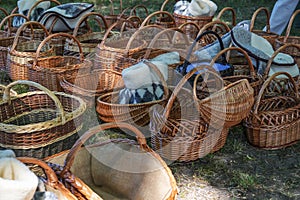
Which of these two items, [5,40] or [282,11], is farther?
[282,11]

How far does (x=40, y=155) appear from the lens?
6.56ft

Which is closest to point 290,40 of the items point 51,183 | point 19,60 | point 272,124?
point 272,124

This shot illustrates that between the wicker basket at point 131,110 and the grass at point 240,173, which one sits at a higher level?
the wicker basket at point 131,110

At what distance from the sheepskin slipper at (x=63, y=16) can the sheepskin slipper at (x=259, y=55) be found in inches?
50.7

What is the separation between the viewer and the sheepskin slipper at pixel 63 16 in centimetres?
342

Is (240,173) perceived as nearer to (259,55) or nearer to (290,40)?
(259,55)

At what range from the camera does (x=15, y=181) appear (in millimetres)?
1275

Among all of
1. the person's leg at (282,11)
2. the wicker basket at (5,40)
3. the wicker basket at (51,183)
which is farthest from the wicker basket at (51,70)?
the person's leg at (282,11)

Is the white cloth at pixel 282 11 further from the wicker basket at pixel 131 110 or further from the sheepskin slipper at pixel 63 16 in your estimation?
the wicker basket at pixel 131 110

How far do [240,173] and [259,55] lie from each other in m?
0.91

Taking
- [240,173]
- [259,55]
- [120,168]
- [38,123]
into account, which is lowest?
[240,173]

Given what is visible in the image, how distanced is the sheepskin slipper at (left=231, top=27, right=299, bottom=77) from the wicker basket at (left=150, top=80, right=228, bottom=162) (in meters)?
0.70

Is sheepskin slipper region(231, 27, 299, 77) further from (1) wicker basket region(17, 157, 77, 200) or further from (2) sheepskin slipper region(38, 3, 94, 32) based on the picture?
(1) wicker basket region(17, 157, 77, 200)

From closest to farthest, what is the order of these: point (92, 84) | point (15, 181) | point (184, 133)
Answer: point (15, 181) → point (184, 133) → point (92, 84)
